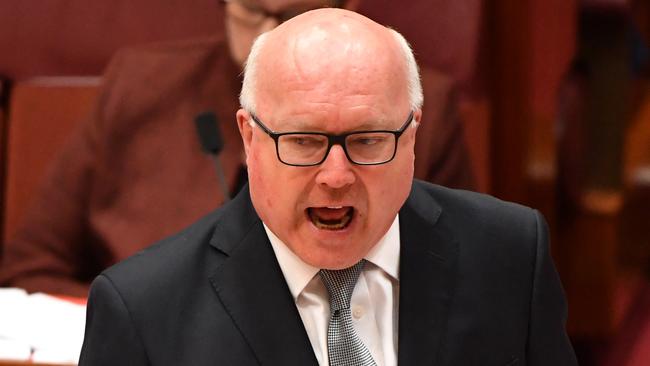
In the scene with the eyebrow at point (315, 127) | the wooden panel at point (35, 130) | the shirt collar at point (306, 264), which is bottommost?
the wooden panel at point (35, 130)

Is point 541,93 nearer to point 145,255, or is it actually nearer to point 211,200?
point 211,200

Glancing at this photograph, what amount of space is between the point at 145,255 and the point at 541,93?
921 millimetres

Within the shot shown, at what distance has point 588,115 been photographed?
174 centimetres

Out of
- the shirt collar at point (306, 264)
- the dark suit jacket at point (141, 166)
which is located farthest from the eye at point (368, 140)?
the dark suit jacket at point (141, 166)

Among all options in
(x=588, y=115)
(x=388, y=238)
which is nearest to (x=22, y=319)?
(x=388, y=238)

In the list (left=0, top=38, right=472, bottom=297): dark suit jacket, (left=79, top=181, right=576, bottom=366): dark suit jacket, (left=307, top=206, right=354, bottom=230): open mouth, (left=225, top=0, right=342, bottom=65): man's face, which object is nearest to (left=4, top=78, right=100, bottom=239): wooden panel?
(left=0, top=38, right=472, bottom=297): dark suit jacket

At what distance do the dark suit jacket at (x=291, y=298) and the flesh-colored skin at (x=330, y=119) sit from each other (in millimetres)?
65

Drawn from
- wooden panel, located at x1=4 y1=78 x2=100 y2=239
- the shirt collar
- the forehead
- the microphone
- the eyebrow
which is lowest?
wooden panel, located at x1=4 y1=78 x2=100 y2=239

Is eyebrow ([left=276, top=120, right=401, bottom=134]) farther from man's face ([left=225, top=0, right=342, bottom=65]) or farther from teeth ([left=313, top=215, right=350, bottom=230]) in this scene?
man's face ([left=225, top=0, right=342, bottom=65])

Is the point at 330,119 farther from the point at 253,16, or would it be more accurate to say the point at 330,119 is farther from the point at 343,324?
the point at 253,16

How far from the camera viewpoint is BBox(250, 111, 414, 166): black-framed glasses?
752 millimetres

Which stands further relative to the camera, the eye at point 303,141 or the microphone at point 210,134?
the microphone at point 210,134

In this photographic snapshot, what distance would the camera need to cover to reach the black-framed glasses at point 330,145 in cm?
75

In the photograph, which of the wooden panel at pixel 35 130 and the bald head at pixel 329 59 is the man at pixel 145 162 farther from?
the bald head at pixel 329 59
